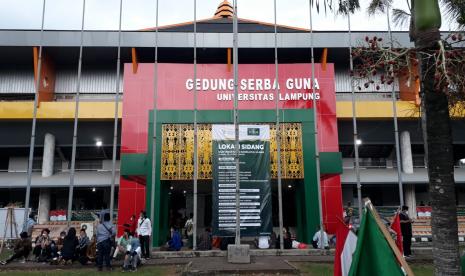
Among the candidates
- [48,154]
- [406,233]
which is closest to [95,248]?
[406,233]

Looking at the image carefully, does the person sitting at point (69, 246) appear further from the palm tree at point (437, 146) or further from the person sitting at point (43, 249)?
the palm tree at point (437, 146)

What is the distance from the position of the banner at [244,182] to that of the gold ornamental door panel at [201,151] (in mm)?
2353

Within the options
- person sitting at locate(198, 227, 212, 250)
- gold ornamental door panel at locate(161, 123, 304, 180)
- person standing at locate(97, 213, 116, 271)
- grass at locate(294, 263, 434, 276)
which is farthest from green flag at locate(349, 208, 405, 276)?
gold ornamental door panel at locate(161, 123, 304, 180)

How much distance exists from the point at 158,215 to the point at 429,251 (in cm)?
1028

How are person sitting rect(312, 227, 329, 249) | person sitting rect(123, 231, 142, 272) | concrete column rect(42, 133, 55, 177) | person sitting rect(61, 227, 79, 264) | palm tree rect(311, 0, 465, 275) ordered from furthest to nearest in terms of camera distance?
1. concrete column rect(42, 133, 55, 177)
2. person sitting rect(312, 227, 329, 249)
3. person sitting rect(61, 227, 79, 264)
4. person sitting rect(123, 231, 142, 272)
5. palm tree rect(311, 0, 465, 275)

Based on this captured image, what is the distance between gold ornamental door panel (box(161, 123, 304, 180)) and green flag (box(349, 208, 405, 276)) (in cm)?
1538

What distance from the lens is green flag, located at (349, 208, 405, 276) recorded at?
3.30 meters

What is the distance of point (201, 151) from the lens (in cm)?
1888

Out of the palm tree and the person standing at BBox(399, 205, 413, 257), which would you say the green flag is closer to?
the palm tree

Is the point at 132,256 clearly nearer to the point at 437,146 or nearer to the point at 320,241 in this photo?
the point at 320,241

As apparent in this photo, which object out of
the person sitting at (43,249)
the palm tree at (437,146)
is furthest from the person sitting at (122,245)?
the palm tree at (437,146)

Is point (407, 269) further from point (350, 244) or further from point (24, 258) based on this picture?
point (24, 258)

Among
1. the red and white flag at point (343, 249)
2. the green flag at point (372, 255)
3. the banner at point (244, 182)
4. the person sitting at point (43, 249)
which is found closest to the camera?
the green flag at point (372, 255)

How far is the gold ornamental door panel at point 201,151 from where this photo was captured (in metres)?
18.7
